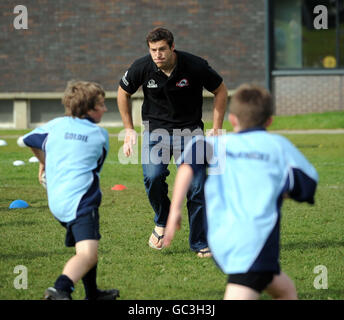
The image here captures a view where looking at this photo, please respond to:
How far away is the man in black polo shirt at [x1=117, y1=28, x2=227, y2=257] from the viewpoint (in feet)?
22.1

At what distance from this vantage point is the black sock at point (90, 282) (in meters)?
5.02

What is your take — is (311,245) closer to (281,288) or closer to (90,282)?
(90,282)

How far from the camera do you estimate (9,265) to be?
248 inches

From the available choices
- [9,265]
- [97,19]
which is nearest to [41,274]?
[9,265]

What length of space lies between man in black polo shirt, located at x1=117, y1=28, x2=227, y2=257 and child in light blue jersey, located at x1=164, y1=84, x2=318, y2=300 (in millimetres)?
2709

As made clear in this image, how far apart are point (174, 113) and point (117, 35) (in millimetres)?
17172

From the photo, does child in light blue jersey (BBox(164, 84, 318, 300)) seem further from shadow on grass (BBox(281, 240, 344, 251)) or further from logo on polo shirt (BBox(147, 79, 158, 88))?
shadow on grass (BBox(281, 240, 344, 251))

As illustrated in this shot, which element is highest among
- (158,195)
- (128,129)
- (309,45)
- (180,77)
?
(309,45)

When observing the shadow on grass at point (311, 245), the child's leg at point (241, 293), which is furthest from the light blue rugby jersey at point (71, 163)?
the shadow on grass at point (311, 245)

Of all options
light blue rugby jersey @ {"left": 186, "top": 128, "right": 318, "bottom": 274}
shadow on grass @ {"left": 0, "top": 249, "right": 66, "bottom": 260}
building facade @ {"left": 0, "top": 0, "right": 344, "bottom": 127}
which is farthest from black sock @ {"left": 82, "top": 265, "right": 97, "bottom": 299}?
building facade @ {"left": 0, "top": 0, "right": 344, "bottom": 127}

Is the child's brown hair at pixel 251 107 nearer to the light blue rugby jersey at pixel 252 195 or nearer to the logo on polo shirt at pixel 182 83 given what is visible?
the light blue rugby jersey at pixel 252 195
